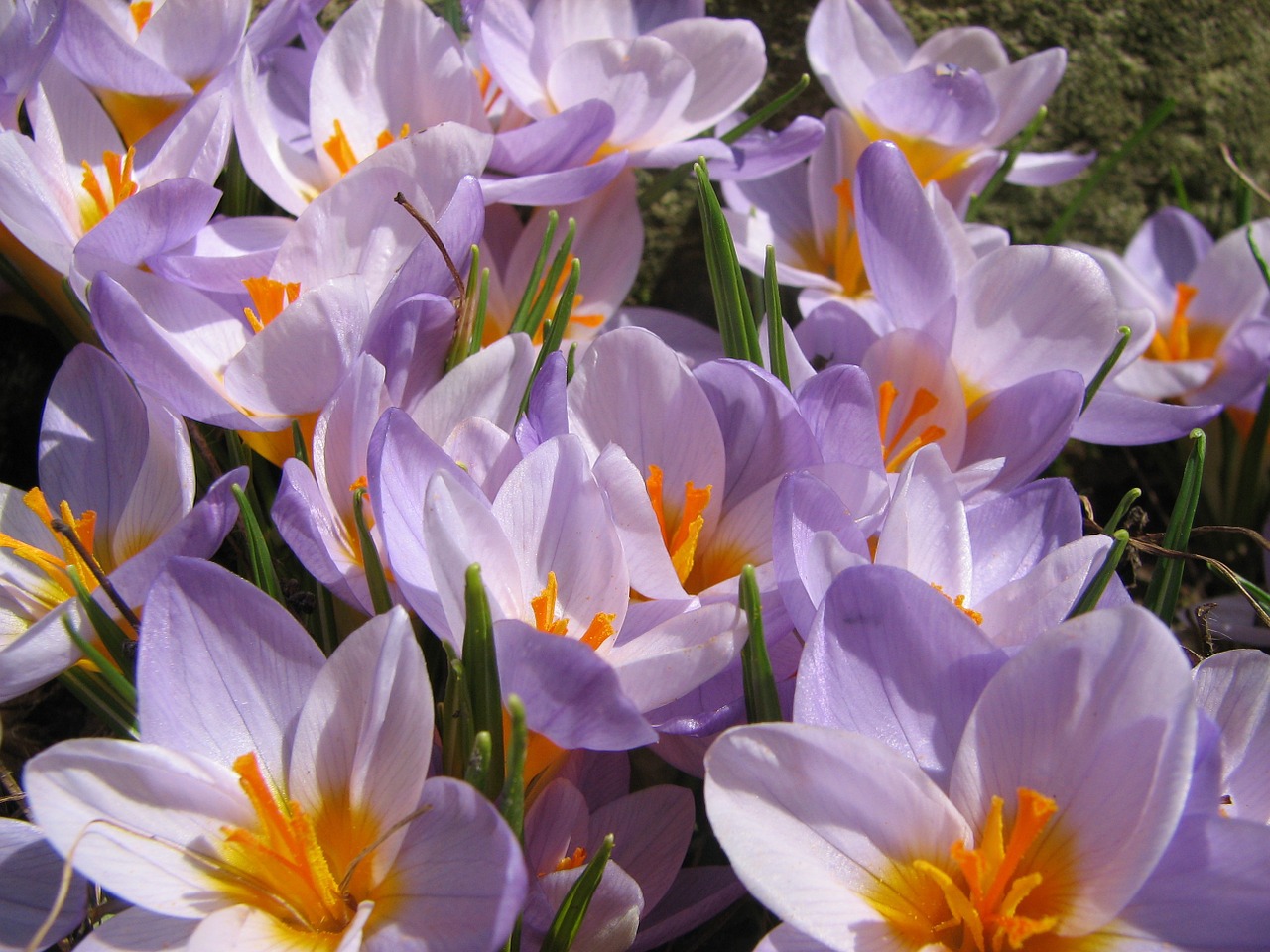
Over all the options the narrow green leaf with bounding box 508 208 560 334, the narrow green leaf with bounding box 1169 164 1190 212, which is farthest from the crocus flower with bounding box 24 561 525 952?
the narrow green leaf with bounding box 1169 164 1190 212

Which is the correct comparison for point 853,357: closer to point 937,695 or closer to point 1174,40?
point 937,695

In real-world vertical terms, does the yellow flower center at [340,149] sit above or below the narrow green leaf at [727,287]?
above

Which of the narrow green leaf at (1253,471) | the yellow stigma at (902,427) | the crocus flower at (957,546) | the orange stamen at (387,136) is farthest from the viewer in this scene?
the narrow green leaf at (1253,471)

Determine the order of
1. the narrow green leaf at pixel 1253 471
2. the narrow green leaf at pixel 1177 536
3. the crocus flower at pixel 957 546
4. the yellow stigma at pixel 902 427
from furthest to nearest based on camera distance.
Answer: the narrow green leaf at pixel 1253 471
the yellow stigma at pixel 902 427
the narrow green leaf at pixel 1177 536
the crocus flower at pixel 957 546

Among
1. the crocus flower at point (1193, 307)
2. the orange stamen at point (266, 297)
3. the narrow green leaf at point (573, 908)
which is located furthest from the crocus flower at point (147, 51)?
the crocus flower at point (1193, 307)

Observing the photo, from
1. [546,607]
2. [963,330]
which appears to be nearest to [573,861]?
[546,607]

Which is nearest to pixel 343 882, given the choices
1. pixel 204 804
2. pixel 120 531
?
pixel 204 804

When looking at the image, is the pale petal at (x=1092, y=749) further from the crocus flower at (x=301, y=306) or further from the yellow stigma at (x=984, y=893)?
the crocus flower at (x=301, y=306)

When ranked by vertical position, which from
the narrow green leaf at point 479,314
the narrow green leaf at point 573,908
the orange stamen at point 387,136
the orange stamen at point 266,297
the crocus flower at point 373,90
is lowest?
the narrow green leaf at point 573,908

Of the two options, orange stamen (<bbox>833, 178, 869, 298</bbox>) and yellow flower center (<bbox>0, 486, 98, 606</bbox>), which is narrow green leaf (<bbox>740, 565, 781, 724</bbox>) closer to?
yellow flower center (<bbox>0, 486, 98, 606</bbox>)
